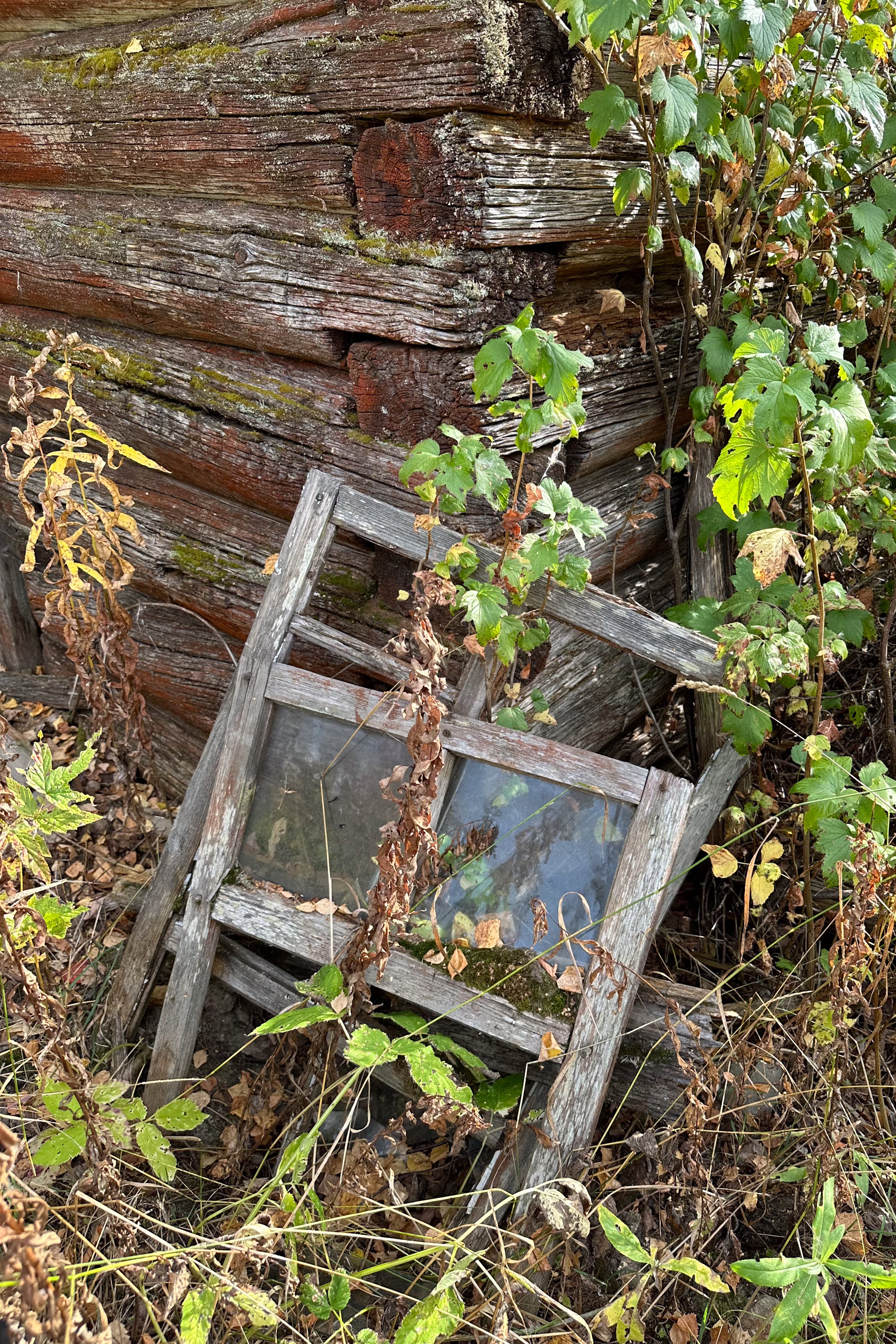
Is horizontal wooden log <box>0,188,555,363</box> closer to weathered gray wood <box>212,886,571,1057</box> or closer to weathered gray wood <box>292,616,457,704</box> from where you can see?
weathered gray wood <box>292,616,457,704</box>

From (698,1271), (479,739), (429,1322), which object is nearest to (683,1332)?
(698,1271)

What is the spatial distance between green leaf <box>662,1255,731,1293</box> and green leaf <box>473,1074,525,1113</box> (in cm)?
42

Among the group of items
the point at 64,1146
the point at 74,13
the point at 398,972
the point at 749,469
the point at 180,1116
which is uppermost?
the point at 74,13

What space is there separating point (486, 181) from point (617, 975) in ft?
5.77

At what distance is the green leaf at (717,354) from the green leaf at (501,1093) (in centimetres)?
177

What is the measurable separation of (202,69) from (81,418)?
1.06 meters

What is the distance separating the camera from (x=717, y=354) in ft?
8.49

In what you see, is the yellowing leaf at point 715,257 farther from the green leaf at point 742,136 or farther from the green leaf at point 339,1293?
the green leaf at point 339,1293

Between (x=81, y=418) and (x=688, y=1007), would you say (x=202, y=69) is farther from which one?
(x=688, y=1007)

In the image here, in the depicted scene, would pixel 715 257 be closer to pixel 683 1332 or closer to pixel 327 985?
pixel 327 985

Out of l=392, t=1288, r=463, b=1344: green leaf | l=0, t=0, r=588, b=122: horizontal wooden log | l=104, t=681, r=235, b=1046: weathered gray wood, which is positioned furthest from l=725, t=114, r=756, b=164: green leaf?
l=392, t=1288, r=463, b=1344: green leaf

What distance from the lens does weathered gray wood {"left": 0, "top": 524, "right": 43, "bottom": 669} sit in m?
4.31

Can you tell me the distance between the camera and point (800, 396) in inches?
72.0

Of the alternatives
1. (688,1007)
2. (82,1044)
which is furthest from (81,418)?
(688,1007)
